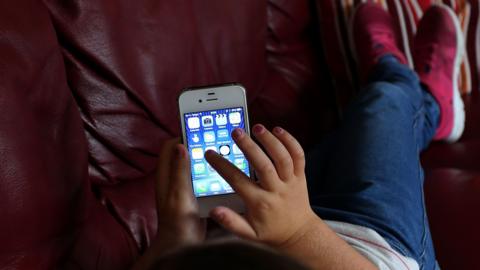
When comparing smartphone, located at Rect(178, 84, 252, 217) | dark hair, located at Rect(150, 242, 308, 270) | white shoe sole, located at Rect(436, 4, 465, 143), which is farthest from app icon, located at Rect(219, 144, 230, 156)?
white shoe sole, located at Rect(436, 4, 465, 143)

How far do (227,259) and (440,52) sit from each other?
1.03 m

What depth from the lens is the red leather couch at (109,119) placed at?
648 millimetres

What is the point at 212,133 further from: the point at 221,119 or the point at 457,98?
the point at 457,98

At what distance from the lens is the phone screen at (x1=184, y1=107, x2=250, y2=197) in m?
0.70

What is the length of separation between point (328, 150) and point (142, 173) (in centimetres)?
34

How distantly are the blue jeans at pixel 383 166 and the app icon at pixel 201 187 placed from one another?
0.18 metres

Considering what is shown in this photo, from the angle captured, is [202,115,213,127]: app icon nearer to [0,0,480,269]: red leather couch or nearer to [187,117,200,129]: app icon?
[187,117,200,129]: app icon

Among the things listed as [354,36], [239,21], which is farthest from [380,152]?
[354,36]

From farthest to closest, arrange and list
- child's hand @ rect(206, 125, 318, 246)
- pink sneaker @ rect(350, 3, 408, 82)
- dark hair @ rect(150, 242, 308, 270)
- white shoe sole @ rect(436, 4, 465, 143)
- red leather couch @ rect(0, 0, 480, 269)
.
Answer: pink sneaker @ rect(350, 3, 408, 82)
white shoe sole @ rect(436, 4, 465, 143)
red leather couch @ rect(0, 0, 480, 269)
child's hand @ rect(206, 125, 318, 246)
dark hair @ rect(150, 242, 308, 270)

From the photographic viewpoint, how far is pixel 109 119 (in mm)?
811

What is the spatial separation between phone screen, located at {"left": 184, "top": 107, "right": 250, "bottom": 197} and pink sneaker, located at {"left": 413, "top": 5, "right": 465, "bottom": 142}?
63cm

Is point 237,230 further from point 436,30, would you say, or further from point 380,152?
point 436,30

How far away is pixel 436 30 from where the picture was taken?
125 centimetres

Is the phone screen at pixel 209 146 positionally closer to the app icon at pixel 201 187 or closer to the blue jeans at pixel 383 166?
the app icon at pixel 201 187
